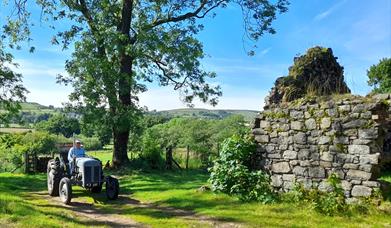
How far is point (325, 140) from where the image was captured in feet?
34.3

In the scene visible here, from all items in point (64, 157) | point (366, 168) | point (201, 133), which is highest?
point (201, 133)

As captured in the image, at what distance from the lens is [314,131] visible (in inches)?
423

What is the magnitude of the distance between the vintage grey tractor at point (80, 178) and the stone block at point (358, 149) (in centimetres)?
721

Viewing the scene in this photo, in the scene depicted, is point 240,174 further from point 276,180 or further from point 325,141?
point 325,141

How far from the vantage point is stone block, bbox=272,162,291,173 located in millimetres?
11305

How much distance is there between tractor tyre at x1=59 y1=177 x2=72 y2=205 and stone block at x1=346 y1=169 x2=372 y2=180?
25.6 feet

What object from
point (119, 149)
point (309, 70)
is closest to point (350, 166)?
point (309, 70)

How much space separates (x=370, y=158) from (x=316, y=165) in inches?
55.8

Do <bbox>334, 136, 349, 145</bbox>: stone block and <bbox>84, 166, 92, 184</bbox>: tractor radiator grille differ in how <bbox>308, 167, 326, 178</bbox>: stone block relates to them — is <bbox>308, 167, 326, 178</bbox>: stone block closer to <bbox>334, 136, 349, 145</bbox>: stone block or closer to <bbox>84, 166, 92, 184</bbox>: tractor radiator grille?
<bbox>334, 136, 349, 145</bbox>: stone block

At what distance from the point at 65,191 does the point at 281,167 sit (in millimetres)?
6401

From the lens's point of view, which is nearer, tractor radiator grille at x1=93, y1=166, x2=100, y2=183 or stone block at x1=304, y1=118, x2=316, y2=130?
stone block at x1=304, y1=118, x2=316, y2=130

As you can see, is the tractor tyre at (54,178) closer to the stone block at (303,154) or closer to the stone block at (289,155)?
the stone block at (289,155)

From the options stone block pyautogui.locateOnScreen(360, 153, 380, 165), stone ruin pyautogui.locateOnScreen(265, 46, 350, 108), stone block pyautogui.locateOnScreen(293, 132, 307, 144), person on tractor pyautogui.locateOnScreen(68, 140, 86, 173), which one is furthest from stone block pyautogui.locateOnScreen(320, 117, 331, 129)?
person on tractor pyautogui.locateOnScreen(68, 140, 86, 173)

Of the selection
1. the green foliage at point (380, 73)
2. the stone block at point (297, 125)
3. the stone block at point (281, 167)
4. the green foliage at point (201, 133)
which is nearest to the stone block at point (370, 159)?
the stone block at point (297, 125)
